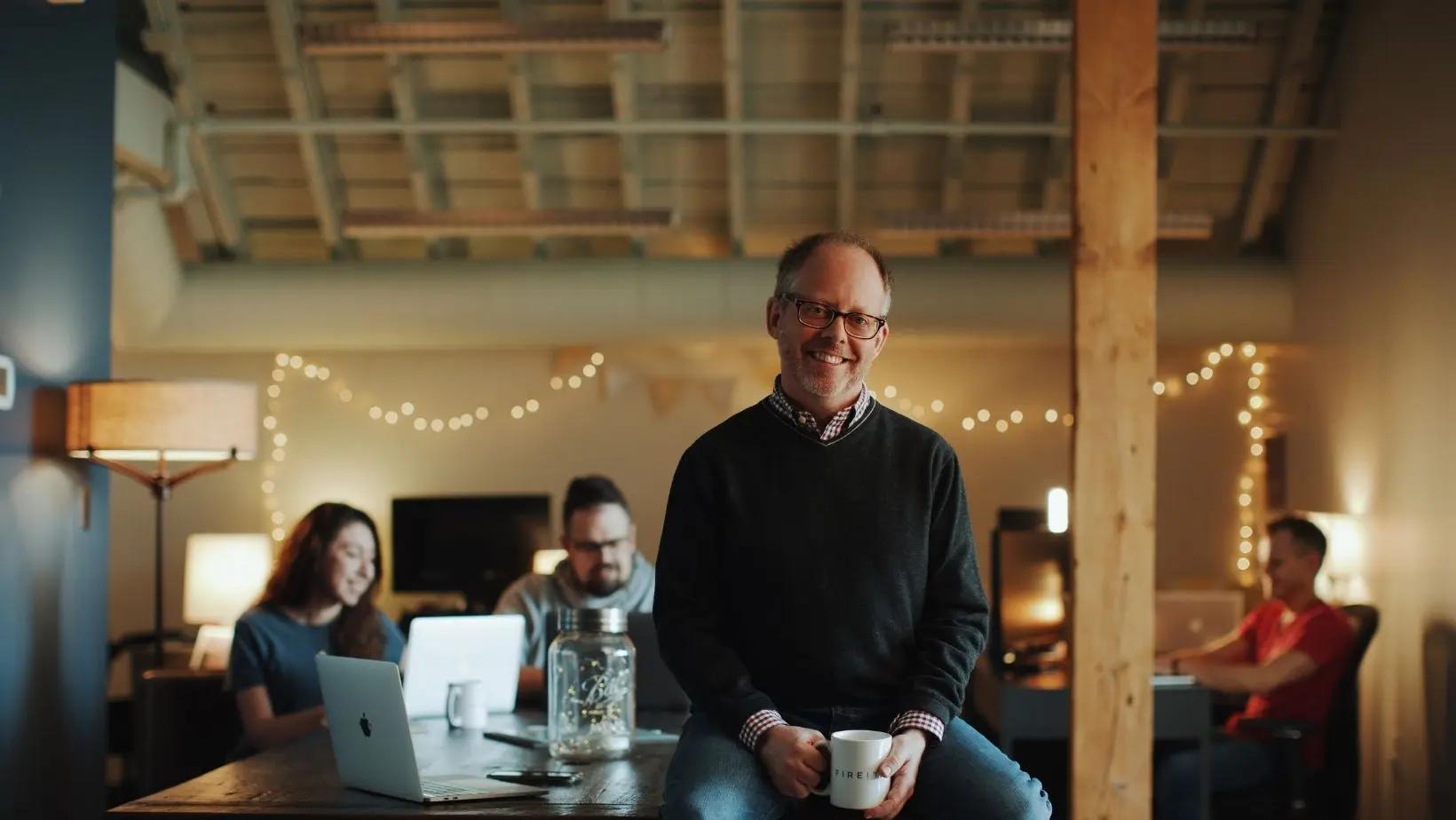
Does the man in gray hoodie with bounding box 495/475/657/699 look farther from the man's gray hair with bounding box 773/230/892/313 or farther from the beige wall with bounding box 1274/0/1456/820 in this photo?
the beige wall with bounding box 1274/0/1456/820

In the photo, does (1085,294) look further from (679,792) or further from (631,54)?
(631,54)

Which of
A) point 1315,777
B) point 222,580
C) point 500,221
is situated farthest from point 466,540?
point 1315,777

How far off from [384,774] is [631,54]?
6.07 m

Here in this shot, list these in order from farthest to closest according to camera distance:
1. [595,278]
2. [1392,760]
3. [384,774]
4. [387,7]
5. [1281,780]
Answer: [595,278], [387,7], [1392,760], [1281,780], [384,774]

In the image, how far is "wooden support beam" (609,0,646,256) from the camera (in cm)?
784

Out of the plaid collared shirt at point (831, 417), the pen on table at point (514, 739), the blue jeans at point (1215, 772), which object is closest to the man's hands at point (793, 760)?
the plaid collared shirt at point (831, 417)

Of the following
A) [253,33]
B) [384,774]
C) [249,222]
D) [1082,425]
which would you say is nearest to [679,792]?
[384,774]

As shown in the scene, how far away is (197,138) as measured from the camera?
8.39 metres

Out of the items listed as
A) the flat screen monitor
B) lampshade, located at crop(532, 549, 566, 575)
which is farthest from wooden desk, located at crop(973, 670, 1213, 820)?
the flat screen monitor

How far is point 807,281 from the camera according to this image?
7.73 ft

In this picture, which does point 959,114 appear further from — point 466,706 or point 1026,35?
point 466,706

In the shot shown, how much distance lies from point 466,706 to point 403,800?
0.86 m

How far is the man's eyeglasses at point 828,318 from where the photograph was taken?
2.34 meters

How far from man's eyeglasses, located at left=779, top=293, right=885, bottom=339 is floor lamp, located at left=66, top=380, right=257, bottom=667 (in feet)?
8.95
